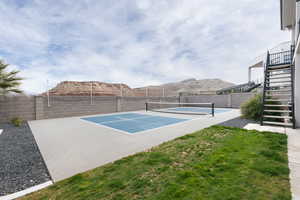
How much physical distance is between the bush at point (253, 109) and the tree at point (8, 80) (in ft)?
Answer: 36.4

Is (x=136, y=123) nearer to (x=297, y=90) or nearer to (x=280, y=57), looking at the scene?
(x=297, y=90)

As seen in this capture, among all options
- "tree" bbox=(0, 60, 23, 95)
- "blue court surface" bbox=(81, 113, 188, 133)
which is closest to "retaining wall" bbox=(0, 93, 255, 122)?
"tree" bbox=(0, 60, 23, 95)

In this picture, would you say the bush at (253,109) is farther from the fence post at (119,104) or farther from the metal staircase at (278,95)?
the fence post at (119,104)

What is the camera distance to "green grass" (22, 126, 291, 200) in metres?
1.49

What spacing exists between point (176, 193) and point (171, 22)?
10.0 m

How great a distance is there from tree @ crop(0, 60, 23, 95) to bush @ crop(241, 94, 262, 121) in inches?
436

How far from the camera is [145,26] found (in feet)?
31.1

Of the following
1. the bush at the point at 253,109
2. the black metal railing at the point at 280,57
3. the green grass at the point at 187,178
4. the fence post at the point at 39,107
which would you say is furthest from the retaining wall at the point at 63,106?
the bush at the point at 253,109

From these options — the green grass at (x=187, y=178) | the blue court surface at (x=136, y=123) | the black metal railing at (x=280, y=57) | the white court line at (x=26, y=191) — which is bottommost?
the white court line at (x=26, y=191)

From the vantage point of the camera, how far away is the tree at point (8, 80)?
5.50 m

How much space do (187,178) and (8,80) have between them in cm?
795

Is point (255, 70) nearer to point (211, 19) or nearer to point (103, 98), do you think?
point (211, 19)

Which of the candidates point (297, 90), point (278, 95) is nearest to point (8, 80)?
point (297, 90)

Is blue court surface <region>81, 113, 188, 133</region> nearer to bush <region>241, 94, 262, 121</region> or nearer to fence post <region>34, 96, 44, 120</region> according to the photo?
bush <region>241, 94, 262, 121</region>
